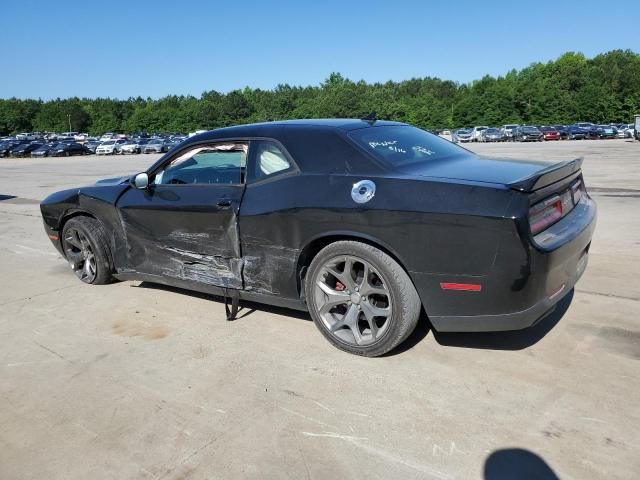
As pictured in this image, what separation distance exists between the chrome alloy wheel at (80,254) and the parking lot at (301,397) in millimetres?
714

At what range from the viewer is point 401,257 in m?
3.21

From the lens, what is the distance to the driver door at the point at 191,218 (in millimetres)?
4066

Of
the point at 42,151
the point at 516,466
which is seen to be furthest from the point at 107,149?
the point at 516,466

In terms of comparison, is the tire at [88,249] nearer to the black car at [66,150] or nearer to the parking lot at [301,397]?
the parking lot at [301,397]

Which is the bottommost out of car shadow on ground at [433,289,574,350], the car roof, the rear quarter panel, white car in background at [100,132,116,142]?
car shadow on ground at [433,289,574,350]

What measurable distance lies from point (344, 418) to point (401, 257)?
99 cm

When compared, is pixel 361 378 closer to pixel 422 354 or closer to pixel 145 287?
pixel 422 354

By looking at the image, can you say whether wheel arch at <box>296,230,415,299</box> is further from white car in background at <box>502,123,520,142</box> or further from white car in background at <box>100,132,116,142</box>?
white car in background at <box>100,132,116,142</box>

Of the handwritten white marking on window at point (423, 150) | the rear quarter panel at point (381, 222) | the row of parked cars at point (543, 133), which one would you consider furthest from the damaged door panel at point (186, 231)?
the row of parked cars at point (543, 133)

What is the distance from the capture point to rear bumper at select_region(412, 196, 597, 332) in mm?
2910

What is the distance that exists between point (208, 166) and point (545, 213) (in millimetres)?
2566

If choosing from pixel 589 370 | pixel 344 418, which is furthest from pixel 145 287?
pixel 589 370

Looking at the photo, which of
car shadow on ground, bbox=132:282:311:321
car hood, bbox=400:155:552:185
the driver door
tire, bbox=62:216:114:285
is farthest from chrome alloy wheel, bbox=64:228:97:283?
car hood, bbox=400:155:552:185

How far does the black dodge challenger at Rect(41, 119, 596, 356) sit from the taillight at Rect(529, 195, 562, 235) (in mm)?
11
